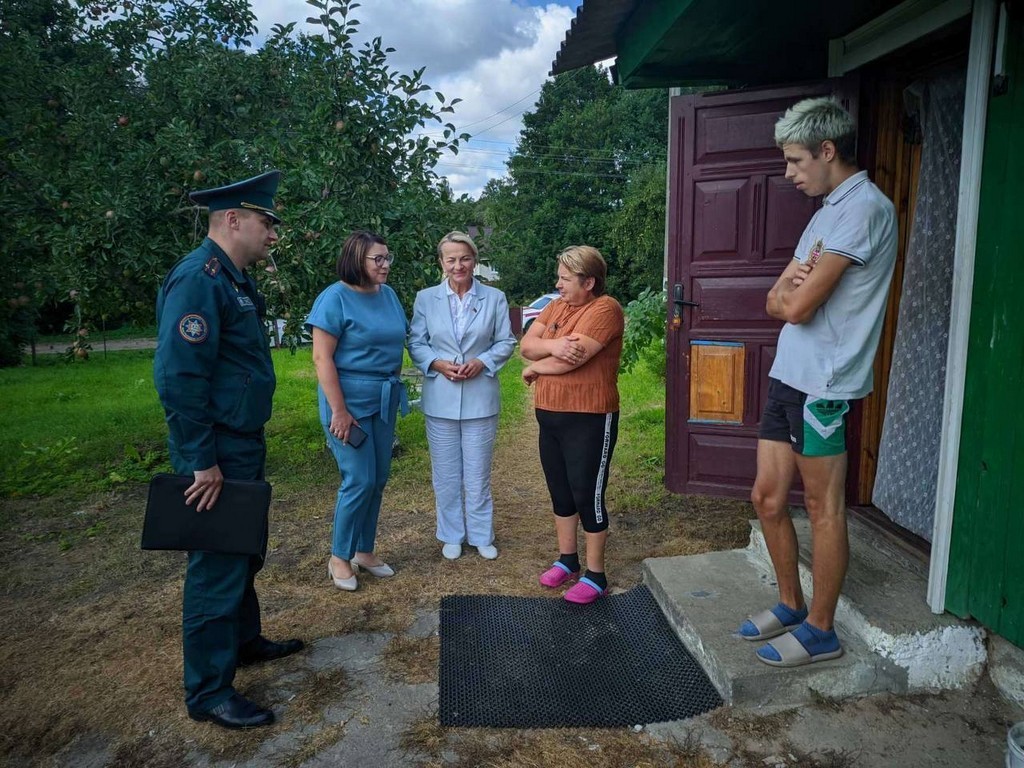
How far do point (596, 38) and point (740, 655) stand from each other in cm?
377

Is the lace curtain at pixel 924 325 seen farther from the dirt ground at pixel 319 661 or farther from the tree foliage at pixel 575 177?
the tree foliage at pixel 575 177

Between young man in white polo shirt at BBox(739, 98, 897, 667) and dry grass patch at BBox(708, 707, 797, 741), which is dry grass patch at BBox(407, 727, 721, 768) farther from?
young man in white polo shirt at BBox(739, 98, 897, 667)

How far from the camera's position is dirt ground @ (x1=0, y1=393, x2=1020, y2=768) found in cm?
237

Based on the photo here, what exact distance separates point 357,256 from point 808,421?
2208 millimetres

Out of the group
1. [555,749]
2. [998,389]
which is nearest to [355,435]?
[555,749]

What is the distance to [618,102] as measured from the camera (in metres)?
36.7

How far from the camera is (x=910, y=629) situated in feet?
8.47

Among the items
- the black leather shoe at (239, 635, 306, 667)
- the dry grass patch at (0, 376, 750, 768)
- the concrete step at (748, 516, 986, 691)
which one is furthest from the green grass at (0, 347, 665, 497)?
the concrete step at (748, 516, 986, 691)

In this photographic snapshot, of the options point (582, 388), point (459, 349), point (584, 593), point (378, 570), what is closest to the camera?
point (582, 388)

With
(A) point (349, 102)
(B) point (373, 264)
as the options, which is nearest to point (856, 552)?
(B) point (373, 264)

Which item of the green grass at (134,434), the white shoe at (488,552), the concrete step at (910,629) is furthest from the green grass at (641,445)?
the concrete step at (910,629)

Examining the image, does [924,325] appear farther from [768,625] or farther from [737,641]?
[737,641]

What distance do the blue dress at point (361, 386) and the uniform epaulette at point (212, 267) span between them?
988mm

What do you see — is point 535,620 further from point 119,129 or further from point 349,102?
point 119,129
